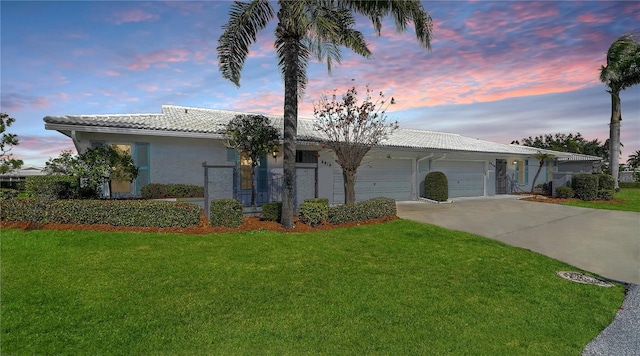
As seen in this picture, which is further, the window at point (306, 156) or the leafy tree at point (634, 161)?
the leafy tree at point (634, 161)

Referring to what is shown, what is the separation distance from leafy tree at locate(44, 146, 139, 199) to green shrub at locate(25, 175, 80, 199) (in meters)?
0.24

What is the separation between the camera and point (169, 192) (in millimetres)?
11859

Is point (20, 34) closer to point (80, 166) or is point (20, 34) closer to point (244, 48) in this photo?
point (80, 166)

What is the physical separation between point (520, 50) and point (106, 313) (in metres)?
13.4

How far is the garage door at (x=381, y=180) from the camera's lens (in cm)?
1584

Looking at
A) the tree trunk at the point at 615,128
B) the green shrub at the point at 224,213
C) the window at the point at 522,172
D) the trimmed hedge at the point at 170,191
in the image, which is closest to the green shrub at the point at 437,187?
the window at the point at 522,172

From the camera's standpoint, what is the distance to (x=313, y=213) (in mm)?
9523

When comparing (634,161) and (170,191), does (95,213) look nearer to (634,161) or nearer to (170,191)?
(170,191)

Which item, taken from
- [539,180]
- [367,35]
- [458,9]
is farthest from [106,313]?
[539,180]

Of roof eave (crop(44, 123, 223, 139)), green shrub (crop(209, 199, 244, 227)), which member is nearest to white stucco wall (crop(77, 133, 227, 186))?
roof eave (crop(44, 123, 223, 139))

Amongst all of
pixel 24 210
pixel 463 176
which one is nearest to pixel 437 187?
pixel 463 176

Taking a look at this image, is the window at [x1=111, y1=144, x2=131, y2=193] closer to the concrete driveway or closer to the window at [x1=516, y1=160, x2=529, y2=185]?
the concrete driveway

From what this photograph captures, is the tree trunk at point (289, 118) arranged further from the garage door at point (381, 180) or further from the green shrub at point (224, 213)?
the garage door at point (381, 180)

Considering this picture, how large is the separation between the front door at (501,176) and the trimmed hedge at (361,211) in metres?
15.5
